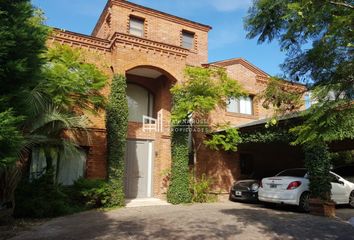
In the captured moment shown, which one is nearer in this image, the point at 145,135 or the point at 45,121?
the point at 45,121

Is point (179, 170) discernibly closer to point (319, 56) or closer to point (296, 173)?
point (296, 173)

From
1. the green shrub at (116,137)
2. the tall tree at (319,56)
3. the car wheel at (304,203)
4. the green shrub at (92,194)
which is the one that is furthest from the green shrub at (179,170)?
the tall tree at (319,56)

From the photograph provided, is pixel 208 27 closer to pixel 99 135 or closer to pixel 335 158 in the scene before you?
pixel 99 135

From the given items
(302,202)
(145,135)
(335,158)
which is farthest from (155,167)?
(335,158)

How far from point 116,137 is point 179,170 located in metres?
3.01

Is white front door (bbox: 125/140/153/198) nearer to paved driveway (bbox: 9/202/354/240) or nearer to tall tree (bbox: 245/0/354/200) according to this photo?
paved driveway (bbox: 9/202/354/240)

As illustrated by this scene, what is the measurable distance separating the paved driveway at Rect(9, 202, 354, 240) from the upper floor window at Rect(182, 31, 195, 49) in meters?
11.1

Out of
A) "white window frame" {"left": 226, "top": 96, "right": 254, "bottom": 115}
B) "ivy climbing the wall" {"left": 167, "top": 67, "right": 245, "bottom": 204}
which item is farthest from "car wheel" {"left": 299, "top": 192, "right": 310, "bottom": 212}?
"white window frame" {"left": 226, "top": 96, "right": 254, "bottom": 115}

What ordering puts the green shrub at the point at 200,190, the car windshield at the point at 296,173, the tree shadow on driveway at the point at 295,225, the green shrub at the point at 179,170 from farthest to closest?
the green shrub at the point at 200,190
the green shrub at the point at 179,170
the car windshield at the point at 296,173
the tree shadow on driveway at the point at 295,225

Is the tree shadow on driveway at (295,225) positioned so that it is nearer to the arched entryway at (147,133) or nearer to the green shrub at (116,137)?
the green shrub at (116,137)

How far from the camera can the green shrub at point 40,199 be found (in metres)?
9.51

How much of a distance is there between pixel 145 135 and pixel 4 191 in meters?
6.89

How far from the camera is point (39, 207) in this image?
31.6ft

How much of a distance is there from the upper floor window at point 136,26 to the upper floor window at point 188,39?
2.67m
